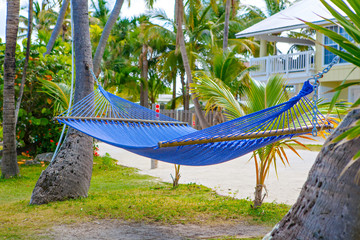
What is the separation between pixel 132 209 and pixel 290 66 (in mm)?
9798

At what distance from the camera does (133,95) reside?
21891mm

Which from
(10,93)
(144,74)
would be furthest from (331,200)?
(144,74)

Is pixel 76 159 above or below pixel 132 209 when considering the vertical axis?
above

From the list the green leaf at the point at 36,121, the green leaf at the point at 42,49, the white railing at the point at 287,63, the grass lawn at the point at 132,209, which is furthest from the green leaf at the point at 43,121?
the white railing at the point at 287,63

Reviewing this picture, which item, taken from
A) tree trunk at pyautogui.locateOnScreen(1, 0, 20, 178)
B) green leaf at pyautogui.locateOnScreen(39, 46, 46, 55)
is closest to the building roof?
green leaf at pyautogui.locateOnScreen(39, 46, 46, 55)

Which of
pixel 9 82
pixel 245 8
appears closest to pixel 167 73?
pixel 245 8

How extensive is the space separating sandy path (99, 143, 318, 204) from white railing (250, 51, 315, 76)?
4.30 m

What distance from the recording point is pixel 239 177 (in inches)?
260

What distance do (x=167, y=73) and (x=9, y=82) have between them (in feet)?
45.0

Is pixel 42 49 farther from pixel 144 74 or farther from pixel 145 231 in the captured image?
pixel 144 74

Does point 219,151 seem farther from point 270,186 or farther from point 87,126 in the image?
point 270,186

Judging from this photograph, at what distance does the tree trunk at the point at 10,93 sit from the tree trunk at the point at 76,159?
4.87 feet

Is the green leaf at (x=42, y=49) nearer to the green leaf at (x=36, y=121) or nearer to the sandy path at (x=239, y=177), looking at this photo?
the green leaf at (x=36, y=121)

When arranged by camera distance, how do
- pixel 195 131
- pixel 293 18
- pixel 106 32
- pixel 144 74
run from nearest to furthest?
pixel 195 131 < pixel 106 32 < pixel 293 18 < pixel 144 74
